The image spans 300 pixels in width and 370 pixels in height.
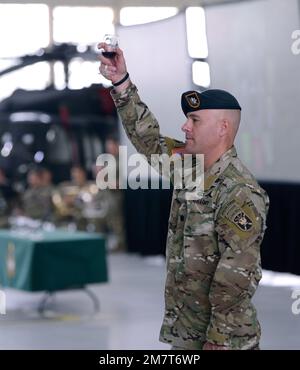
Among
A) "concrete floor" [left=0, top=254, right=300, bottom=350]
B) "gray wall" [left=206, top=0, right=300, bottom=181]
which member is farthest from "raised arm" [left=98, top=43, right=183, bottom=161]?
"gray wall" [left=206, top=0, right=300, bottom=181]

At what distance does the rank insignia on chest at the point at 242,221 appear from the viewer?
273 cm

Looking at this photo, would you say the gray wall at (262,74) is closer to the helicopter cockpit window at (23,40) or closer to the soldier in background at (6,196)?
the soldier in background at (6,196)

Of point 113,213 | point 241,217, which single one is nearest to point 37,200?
point 113,213

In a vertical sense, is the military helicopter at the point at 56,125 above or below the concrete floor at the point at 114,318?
above

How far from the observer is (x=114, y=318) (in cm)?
709

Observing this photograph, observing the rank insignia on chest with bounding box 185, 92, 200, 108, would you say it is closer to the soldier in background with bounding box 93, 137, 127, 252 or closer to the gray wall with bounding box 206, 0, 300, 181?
the gray wall with bounding box 206, 0, 300, 181

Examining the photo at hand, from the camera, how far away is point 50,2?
1574cm

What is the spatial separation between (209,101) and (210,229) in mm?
368

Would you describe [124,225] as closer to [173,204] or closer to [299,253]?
[299,253]

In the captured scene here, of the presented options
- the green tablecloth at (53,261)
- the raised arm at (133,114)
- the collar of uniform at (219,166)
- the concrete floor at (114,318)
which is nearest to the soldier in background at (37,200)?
the concrete floor at (114,318)

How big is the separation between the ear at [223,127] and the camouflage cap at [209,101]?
43mm

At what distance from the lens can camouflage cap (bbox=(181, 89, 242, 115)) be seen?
2.87 meters

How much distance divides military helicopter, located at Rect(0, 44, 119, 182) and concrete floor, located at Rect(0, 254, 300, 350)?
449 cm

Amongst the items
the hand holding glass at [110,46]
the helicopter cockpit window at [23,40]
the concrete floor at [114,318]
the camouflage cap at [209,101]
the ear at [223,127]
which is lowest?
the concrete floor at [114,318]
